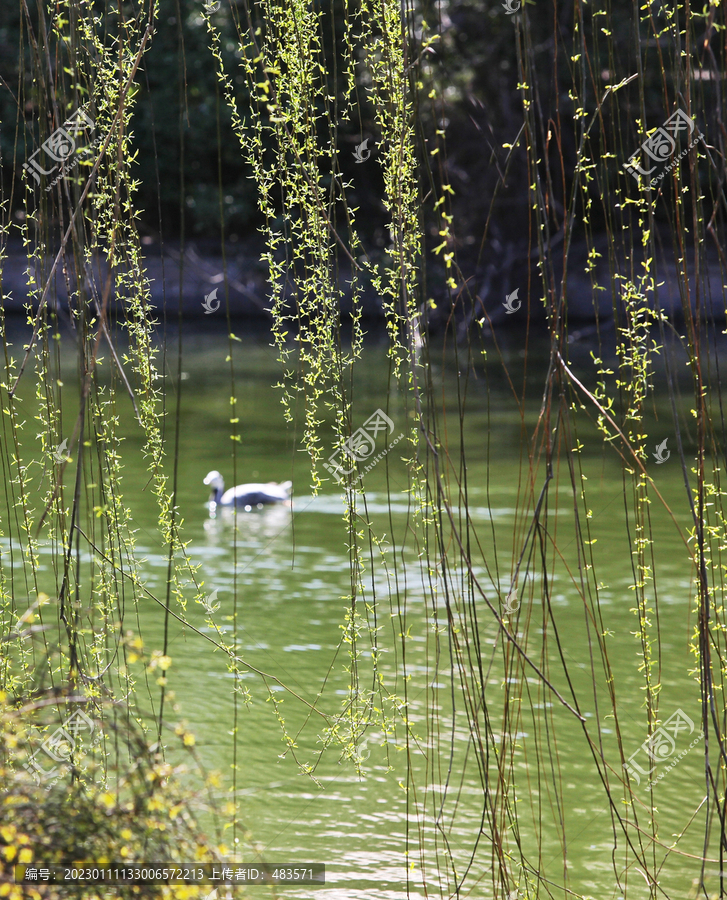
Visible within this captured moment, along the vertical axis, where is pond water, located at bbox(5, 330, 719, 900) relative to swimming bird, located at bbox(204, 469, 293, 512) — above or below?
below

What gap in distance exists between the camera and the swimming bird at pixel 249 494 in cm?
600

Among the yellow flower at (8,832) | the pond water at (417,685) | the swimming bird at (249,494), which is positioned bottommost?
the pond water at (417,685)

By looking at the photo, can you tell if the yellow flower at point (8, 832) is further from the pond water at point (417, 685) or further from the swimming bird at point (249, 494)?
the swimming bird at point (249, 494)

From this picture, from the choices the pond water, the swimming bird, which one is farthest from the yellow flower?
the swimming bird

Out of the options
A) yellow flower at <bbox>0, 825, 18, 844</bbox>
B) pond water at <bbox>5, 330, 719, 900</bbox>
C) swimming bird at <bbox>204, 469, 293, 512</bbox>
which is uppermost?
yellow flower at <bbox>0, 825, 18, 844</bbox>

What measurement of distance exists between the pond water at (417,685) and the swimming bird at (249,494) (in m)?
0.09

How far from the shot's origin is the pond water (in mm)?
2732

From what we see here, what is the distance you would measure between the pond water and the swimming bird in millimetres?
90

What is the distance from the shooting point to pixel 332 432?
26.7 feet

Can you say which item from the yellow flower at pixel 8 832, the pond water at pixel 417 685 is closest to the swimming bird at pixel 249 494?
the pond water at pixel 417 685

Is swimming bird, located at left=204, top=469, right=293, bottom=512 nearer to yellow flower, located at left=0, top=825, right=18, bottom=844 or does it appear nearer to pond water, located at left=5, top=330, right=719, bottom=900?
pond water, located at left=5, top=330, right=719, bottom=900

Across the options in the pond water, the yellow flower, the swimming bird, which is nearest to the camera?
the yellow flower

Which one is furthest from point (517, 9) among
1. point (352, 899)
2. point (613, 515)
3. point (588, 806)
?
point (613, 515)

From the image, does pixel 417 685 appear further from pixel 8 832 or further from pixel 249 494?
pixel 8 832
